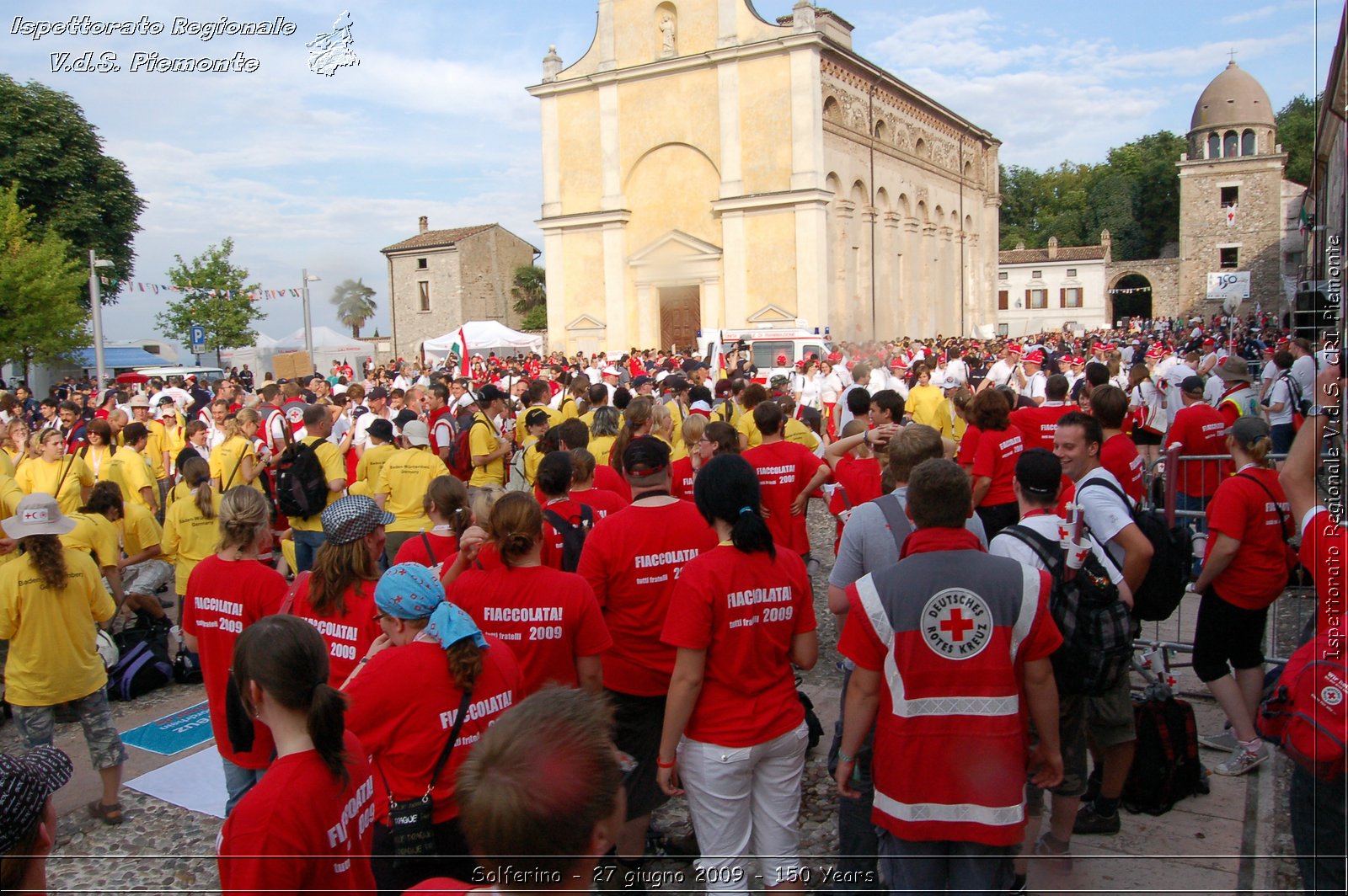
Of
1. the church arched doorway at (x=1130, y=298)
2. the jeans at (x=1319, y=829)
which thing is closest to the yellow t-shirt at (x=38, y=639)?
the jeans at (x=1319, y=829)

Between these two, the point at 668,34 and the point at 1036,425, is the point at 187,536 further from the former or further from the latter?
the point at 668,34

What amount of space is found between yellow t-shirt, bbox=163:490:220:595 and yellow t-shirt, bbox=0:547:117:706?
5.74 ft

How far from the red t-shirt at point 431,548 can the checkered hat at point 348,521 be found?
814mm

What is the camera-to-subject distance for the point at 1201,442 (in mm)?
8406

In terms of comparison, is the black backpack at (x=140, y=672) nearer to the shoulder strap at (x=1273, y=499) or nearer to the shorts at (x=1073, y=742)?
the shorts at (x=1073, y=742)

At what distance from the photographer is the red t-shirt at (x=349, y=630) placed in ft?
12.4

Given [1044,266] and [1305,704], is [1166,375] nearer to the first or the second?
[1305,704]

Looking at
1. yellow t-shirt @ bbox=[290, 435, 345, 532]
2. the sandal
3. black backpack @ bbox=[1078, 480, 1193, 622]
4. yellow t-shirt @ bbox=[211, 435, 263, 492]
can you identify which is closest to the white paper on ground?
the sandal

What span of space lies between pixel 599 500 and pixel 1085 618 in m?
2.72

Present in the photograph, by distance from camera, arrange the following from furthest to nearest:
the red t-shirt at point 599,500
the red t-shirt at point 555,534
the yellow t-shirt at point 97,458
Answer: the yellow t-shirt at point 97,458, the red t-shirt at point 599,500, the red t-shirt at point 555,534

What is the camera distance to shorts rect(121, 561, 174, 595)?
7.93 metres

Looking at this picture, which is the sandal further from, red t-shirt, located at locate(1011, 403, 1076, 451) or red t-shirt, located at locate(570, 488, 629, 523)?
red t-shirt, located at locate(1011, 403, 1076, 451)

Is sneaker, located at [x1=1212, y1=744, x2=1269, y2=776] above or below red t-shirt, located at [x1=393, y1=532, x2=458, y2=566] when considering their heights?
below

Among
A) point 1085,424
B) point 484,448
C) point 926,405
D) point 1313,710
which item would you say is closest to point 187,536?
point 484,448
